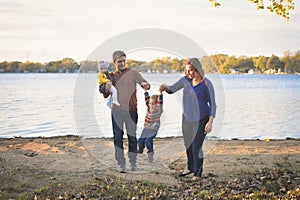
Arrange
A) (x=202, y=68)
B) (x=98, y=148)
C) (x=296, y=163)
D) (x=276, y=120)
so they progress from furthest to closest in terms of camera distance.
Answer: (x=276, y=120) → (x=98, y=148) → (x=296, y=163) → (x=202, y=68)

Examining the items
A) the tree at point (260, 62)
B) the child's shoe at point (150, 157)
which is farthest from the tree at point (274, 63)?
the child's shoe at point (150, 157)

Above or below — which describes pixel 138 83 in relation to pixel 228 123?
above

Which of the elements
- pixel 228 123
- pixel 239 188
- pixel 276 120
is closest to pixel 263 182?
pixel 239 188

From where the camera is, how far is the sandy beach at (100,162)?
23.3 ft

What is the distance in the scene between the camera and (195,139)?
23.3 feet

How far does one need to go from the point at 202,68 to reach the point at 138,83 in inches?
46.8

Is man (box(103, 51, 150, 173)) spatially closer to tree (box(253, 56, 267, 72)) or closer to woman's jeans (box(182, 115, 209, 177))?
woman's jeans (box(182, 115, 209, 177))

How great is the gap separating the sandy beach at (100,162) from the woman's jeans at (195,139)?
1.26ft

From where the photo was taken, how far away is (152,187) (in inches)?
262

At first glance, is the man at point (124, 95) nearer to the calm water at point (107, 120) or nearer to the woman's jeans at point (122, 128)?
the woman's jeans at point (122, 128)

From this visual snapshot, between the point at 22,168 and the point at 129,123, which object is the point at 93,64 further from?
the point at 22,168

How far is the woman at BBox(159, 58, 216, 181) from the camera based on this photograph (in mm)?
6887

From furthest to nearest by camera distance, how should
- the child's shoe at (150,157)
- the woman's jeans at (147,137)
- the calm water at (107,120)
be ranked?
the child's shoe at (150,157) → the woman's jeans at (147,137) → the calm water at (107,120)

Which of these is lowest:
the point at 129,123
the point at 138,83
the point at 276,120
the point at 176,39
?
the point at 276,120
